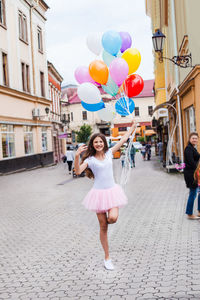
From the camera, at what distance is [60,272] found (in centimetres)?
445

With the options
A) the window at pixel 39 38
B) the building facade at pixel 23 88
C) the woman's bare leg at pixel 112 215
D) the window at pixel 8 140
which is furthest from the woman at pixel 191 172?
the window at pixel 39 38

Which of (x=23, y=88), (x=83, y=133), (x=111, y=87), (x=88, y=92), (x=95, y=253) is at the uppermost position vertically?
(x=23, y=88)

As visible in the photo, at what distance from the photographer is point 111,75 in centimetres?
690

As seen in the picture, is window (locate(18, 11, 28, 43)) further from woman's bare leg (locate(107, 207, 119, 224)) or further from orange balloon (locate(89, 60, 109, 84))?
woman's bare leg (locate(107, 207, 119, 224))

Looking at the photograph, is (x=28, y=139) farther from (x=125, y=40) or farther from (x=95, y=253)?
(x=95, y=253)

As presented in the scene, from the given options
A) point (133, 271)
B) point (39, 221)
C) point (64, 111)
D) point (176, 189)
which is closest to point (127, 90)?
point (39, 221)

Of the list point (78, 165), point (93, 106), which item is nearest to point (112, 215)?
point (78, 165)

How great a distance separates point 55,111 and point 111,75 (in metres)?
28.2

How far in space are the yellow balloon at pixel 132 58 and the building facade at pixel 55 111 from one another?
2376 cm

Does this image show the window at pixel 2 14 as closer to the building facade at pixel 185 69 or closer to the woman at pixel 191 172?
the building facade at pixel 185 69

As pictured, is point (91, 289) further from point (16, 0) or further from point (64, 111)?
point (64, 111)

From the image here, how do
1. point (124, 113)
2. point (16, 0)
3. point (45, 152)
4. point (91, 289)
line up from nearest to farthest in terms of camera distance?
1. point (91, 289)
2. point (124, 113)
3. point (16, 0)
4. point (45, 152)

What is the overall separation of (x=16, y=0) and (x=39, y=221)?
64.6 feet

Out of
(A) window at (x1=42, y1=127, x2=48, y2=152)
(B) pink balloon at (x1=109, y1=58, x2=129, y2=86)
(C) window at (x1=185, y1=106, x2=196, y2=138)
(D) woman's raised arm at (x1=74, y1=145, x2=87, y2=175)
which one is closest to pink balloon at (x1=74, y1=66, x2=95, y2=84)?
(B) pink balloon at (x1=109, y1=58, x2=129, y2=86)
